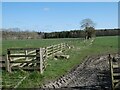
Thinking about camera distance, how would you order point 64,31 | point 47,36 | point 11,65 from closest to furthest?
point 11,65 < point 64,31 < point 47,36

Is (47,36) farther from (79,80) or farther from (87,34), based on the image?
(79,80)

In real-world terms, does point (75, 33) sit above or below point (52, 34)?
above

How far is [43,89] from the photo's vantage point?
1228 centimetres

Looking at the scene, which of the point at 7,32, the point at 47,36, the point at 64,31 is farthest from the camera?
the point at 47,36

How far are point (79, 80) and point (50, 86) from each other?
2.30 meters

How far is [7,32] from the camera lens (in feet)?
420

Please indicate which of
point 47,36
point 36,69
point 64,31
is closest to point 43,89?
point 36,69

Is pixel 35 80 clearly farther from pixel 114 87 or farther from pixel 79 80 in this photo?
pixel 114 87

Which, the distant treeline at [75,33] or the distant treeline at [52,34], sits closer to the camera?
the distant treeline at [52,34]

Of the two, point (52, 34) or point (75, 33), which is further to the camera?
point (52, 34)

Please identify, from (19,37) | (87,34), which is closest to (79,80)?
(87,34)

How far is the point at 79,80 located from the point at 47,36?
448 ft

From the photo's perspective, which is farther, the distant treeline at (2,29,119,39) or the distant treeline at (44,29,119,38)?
the distant treeline at (44,29,119,38)

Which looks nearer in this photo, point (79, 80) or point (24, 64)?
point (79, 80)
